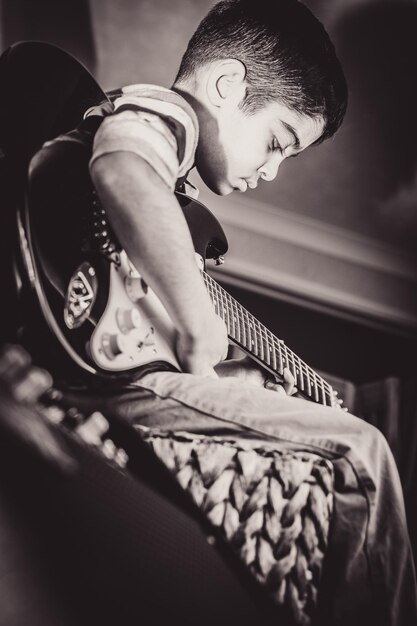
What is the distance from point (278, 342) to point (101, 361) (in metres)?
0.50

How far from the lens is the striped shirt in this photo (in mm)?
727

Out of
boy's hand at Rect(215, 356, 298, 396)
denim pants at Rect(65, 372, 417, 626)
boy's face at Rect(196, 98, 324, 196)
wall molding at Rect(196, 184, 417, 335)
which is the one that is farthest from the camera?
wall molding at Rect(196, 184, 417, 335)

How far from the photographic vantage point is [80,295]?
28.3 inches


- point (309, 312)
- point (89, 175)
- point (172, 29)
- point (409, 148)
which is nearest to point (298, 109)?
point (89, 175)

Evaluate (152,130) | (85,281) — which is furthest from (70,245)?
(152,130)

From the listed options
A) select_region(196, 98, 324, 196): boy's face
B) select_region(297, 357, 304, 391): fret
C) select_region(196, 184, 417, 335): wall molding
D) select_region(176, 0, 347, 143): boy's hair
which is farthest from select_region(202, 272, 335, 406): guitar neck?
select_region(196, 184, 417, 335): wall molding

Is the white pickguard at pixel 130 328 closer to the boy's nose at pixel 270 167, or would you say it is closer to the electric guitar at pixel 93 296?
the electric guitar at pixel 93 296

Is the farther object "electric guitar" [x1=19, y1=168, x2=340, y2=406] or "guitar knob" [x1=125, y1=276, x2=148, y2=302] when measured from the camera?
"guitar knob" [x1=125, y1=276, x2=148, y2=302]

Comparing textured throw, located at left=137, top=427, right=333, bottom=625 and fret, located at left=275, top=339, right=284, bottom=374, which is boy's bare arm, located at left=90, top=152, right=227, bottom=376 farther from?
fret, located at left=275, top=339, right=284, bottom=374

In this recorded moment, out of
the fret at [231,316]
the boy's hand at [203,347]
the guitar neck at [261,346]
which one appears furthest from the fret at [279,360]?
the boy's hand at [203,347]

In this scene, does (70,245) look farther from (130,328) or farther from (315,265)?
(315,265)

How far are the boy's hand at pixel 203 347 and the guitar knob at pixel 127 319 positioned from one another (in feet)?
0.17

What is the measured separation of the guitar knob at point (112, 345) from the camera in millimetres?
726

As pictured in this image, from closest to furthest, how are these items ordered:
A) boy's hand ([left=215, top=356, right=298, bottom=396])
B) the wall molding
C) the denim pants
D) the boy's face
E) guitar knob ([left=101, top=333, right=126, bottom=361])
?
1. the denim pants
2. guitar knob ([left=101, top=333, right=126, bottom=361])
3. the boy's face
4. boy's hand ([left=215, top=356, right=298, bottom=396])
5. the wall molding
